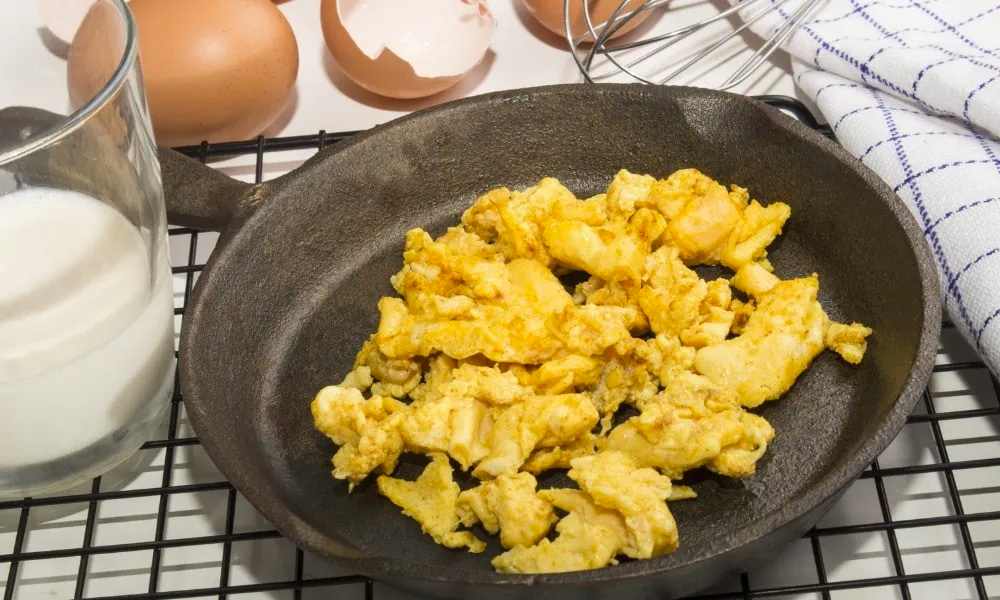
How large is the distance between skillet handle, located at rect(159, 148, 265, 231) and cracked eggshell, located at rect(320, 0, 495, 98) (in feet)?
1.17

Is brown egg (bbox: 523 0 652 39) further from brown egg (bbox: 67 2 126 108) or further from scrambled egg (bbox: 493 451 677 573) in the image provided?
scrambled egg (bbox: 493 451 677 573)

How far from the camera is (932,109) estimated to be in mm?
1319

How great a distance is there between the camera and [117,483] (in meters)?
1.12

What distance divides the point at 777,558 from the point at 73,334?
1.98 feet

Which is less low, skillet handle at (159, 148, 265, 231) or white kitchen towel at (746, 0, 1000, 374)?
skillet handle at (159, 148, 265, 231)

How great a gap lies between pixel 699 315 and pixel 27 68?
0.73 metres

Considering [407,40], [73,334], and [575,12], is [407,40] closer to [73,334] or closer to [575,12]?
[575,12]

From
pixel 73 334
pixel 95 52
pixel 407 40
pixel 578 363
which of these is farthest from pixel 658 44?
pixel 73 334

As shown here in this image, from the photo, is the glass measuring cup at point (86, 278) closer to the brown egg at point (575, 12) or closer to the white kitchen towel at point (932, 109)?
the brown egg at point (575, 12)

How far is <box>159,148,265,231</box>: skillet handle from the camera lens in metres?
1.14

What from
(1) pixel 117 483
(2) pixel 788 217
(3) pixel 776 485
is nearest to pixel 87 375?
(1) pixel 117 483

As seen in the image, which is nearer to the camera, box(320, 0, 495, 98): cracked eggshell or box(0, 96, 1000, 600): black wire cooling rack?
box(0, 96, 1000, 600): black wire cooling rack

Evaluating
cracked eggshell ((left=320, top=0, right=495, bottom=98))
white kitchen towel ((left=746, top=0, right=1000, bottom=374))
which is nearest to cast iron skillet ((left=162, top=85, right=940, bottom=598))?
white kitchen towel ((left=746, top=0, right=1000, bottom=374))

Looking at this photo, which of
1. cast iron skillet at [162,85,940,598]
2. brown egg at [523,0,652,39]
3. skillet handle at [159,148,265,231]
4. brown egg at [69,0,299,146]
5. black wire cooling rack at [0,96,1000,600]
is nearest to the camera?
cast iron skillet at [162,85,940,598]
